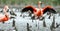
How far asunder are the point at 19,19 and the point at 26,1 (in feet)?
12.6

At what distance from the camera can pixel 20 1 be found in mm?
11789

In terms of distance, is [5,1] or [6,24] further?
[5,1]

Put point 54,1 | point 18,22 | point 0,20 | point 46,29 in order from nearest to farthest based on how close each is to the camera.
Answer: point 46,29
point 0,20
point 18,22
point 54,1

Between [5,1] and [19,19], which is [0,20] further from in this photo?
[5,1]

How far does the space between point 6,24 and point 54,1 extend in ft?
15.3

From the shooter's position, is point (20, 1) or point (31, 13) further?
point (20, 1)

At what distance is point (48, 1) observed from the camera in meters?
11.5

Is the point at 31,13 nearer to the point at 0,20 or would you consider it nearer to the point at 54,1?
the point at 0,20

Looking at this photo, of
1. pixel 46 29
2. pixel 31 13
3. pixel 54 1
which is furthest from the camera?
pixel 54 1

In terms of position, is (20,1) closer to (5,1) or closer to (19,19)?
(5,1)

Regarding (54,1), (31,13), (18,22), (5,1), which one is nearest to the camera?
(18,22)

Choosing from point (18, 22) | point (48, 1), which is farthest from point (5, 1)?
point (18, 22)

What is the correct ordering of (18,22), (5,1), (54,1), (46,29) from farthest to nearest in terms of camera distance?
(5,1)
(54,1)
(18,22)
(46,29)

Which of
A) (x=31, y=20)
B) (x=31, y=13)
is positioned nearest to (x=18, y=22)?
(x=31, y=20)
